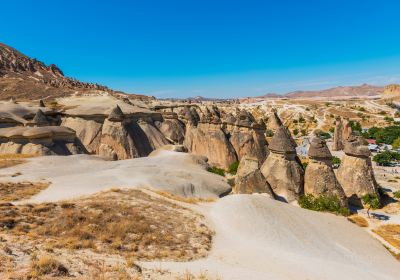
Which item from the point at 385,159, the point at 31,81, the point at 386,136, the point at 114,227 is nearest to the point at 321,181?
the point at 114,227

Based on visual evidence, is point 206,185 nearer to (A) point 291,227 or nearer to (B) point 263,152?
(A) point 291,227

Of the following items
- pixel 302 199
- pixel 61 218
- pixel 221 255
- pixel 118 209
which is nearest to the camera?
pixel 221 255

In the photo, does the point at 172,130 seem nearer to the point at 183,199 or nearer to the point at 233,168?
the point at 233,168

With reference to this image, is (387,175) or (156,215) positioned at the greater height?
(156,215)

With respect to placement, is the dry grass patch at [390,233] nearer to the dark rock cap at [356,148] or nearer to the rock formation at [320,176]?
the rock formation at [320,176]

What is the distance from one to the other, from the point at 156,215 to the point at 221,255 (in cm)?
346

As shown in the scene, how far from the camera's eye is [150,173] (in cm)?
1822

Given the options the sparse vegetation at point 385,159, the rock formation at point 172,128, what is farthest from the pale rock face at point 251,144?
the sparse vegetation at point 385,159

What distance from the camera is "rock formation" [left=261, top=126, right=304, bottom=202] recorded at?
17.5 meters

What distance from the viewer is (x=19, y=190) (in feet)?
45.4

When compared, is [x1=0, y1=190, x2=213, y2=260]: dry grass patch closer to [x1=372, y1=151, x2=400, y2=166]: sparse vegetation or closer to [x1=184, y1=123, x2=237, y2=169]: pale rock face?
[x1=184, y1=123, x2=237, y2=169]: pale rock face

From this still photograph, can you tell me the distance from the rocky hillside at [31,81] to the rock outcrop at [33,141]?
145ft

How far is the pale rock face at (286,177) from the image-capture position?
17492 mm

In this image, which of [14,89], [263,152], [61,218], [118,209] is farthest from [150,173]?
[14,89]
